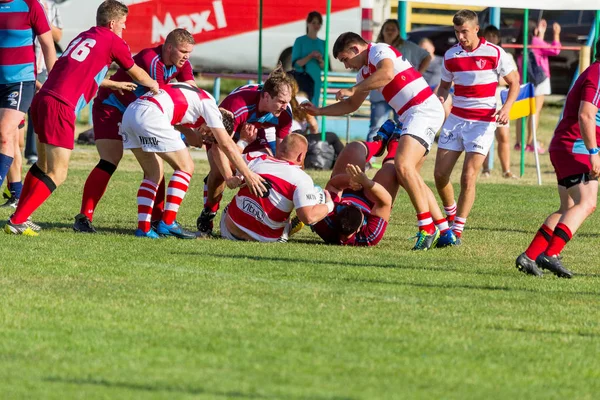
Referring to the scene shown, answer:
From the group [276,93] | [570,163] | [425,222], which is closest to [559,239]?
[570,163]

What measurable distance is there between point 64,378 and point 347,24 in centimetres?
1809

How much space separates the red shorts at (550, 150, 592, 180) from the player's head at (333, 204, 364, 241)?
1789mm

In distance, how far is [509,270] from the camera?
820cm

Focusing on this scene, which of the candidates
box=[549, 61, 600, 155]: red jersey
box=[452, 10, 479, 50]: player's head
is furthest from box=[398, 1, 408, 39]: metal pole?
box=[549, 61, 600, 155]: red jersey

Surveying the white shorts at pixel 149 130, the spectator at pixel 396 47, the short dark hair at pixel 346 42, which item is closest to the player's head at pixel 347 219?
the short dark hair at pixel 346 42

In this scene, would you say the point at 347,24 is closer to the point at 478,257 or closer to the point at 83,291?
the point at 478,257

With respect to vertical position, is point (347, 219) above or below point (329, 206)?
below

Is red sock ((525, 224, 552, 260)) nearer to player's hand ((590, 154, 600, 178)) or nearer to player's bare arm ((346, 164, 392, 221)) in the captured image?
player's hand ((590, 154, 600, 178))

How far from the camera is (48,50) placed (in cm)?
940

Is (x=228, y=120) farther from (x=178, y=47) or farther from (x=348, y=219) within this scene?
(x=348, y=219)

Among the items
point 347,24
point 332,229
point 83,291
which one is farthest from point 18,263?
point 347,24

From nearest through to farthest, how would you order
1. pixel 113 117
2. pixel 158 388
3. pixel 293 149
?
pixel 158 388 < pixel 293 149 < pixel 113 117

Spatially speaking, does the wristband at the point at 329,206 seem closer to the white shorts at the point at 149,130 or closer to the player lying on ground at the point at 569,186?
the white shorts at the point at 149,130

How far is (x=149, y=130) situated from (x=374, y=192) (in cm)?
188
